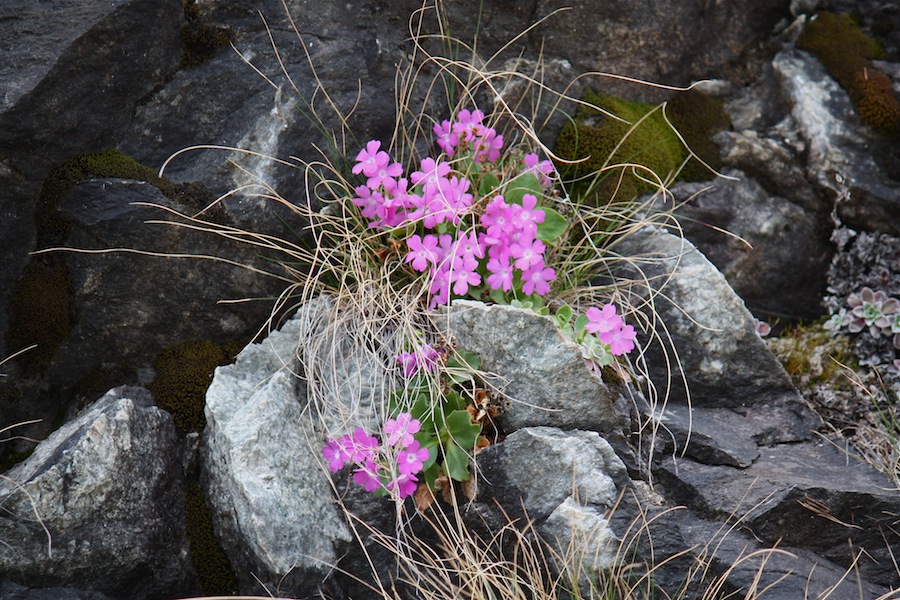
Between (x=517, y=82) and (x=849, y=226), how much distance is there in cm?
172

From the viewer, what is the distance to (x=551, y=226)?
9.67ft

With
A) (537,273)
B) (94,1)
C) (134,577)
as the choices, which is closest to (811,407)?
(537,273)

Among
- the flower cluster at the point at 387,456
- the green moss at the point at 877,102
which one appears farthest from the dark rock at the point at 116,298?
the green moss at the point at 877,102

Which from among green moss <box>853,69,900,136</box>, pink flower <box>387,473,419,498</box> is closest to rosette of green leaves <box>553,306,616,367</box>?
pink flower <box>387,473,419,498</box>

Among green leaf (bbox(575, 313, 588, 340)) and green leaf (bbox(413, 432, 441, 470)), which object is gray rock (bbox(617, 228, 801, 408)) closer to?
green leaf (bbox(575, 313, 588, 340))

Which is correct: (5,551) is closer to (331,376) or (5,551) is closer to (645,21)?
(331,376)

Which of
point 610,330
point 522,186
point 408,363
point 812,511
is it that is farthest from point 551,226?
point 812,511

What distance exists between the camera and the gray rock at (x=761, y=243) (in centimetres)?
360

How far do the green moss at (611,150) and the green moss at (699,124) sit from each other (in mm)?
87

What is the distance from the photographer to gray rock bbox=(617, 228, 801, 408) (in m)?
3.05

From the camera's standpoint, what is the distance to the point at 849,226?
3.65 metres

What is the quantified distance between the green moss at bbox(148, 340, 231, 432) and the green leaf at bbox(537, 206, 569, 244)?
1.31 metres

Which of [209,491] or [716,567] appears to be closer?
[716,567]

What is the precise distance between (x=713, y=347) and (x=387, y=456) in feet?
4.56
